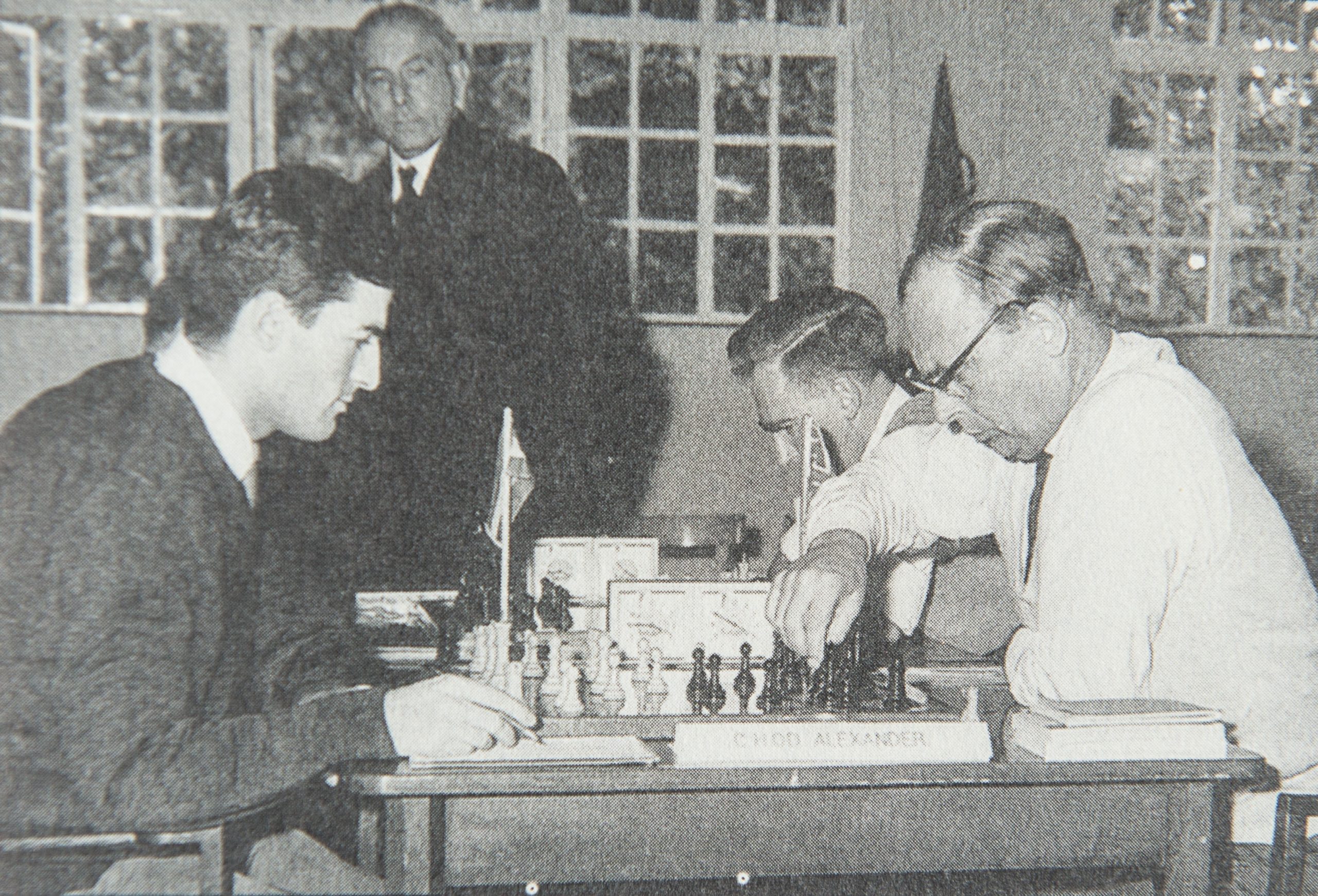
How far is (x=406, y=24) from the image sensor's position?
9.61ft

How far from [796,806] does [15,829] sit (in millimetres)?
675

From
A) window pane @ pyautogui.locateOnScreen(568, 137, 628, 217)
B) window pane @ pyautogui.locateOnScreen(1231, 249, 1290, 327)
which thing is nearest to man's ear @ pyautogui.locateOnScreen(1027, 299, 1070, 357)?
window pane @ pyautogui.locateOnScreen(568, 137, 628, 217)

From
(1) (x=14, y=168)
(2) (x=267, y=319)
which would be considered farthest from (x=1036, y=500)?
(1) (x=14, y=168)

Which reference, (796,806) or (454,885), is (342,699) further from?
(796,806)

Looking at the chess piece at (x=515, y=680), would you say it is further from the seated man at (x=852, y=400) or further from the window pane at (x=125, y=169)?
the window pane at (x=125, y=169)

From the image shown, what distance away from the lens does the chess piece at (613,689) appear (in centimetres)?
137

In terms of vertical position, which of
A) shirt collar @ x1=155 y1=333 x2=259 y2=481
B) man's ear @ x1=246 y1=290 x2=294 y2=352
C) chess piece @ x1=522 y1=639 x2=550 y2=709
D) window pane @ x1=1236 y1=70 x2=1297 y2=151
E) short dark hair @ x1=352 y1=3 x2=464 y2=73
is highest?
window pane @ x1=1236 y1=70 x2=1297 y2=151

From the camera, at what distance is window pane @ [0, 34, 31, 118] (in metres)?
4.09

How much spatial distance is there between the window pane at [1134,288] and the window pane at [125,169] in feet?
12.1

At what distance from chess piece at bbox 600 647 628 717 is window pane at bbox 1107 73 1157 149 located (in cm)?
375

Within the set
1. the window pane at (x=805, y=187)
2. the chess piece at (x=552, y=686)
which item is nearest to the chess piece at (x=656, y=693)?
the chess piece at (x=552, y=686)

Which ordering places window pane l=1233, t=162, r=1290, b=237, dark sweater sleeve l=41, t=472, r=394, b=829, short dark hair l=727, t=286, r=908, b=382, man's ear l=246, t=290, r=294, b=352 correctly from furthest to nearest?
1. window pane l=1233, t=162, r=1290, b=237
2. short dark hair l=727, t=286, r=908, b=382
3. man's ear l=246, t=290, r=294, b=352
4. dark sweater sleeve l=41, t=472, r=394, b=829

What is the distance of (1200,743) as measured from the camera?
1.05 m

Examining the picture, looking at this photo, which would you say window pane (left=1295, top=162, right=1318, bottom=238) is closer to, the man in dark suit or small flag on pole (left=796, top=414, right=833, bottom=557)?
the man in dark suit
